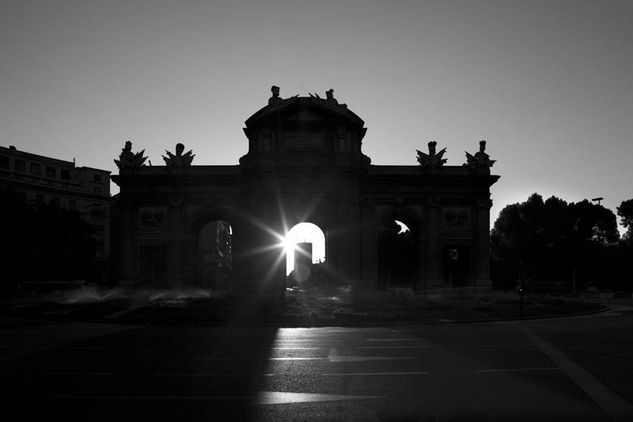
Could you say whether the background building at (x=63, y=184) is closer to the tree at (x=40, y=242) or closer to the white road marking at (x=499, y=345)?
the tree at (x=40, y=242)

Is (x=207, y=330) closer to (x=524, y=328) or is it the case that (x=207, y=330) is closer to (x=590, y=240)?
(x=524, y=328)

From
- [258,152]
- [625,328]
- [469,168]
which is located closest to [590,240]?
[469,168]

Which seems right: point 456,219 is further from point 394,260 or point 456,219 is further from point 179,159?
point 394,260

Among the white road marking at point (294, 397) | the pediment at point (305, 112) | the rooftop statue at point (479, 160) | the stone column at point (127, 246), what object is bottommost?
the white road marking at point (294, 397)

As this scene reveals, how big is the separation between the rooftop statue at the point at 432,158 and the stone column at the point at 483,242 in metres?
5.21

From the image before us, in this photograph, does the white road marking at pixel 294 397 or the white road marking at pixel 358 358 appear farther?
the white road marking at pixel 358 358

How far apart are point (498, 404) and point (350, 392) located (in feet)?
8.83

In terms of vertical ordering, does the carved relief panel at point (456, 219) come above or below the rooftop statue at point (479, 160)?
below

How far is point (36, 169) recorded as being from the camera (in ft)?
313

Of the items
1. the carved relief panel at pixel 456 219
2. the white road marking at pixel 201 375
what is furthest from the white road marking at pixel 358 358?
the carved relief panel at pixel 456 219

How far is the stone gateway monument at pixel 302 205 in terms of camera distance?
51.2 metres

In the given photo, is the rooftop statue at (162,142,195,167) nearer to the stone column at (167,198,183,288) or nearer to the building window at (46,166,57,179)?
the stone column at (167,198,183,288)

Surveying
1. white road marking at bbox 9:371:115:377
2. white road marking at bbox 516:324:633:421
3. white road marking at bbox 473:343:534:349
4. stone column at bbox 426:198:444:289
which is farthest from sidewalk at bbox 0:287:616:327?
stone column at bbox 426:198:444:289

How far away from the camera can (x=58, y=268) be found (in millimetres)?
67188
